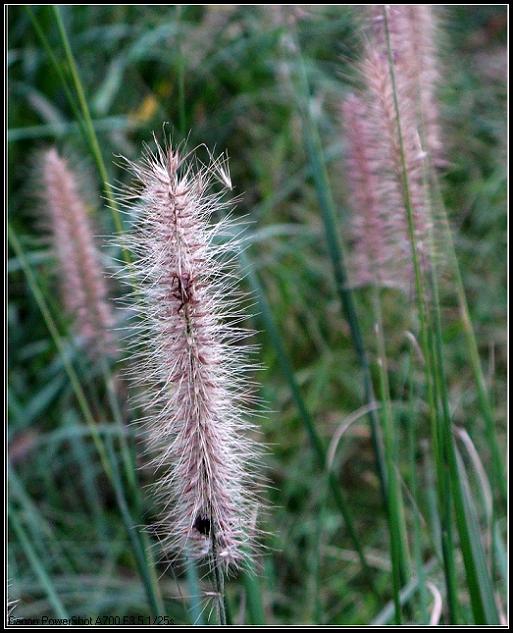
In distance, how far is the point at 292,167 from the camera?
3.24m

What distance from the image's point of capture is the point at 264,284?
2.91 meters

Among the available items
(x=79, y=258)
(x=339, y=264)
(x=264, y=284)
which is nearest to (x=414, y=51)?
(x=339, y=264)

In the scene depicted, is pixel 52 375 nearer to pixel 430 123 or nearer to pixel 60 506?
pixel 60 506

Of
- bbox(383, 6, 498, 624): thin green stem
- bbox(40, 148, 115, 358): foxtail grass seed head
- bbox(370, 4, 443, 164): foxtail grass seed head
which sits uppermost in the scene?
bbox(370, 4, 443, 164): foxtail grass seed head

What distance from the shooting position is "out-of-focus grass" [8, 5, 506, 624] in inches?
89.8

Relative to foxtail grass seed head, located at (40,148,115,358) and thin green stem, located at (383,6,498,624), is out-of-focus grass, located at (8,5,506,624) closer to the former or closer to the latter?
foxtail grass seed head, located at (40,148,115,358)

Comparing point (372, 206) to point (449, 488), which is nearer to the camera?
point (449, 488)

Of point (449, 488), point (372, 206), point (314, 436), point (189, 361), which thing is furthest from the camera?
point (372, 206)

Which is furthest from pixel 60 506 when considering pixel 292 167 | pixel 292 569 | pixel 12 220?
→ pixel 292 167

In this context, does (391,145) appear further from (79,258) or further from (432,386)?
(79,258)

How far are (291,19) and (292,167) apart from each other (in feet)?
5.02

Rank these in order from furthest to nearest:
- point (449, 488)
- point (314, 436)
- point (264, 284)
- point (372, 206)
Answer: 1. point (264, 284)
2. point (372, 206)
3. point (314, 436)
4. point (449, 488)

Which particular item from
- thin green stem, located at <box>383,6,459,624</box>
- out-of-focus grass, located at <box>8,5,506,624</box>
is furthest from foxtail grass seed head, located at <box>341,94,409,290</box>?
out-of-focus grass, located at <box>8,5,506,624</box>

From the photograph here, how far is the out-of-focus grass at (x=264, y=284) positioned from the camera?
228 centimetres
